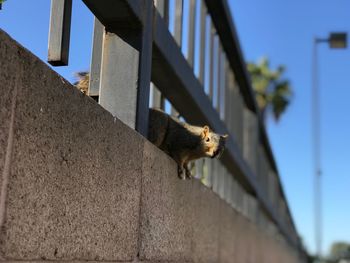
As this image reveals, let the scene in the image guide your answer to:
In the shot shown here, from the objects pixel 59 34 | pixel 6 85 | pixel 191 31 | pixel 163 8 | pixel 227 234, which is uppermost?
pixel 191 31

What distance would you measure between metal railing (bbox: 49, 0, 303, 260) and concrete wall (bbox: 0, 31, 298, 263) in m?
0.44

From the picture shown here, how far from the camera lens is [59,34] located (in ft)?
10.8

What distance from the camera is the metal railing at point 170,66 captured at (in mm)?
4148

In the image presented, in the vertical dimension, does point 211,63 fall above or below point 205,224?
above

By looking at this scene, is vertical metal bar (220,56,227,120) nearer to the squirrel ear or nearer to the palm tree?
the squirrel ear

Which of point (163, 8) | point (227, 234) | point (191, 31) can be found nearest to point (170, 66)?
point (163, 8)

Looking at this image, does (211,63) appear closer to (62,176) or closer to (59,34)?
(59,34)

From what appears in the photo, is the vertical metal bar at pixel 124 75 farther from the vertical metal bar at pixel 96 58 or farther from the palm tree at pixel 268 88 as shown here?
the palm tree at pixel 268 88

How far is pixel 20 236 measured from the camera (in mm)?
2336

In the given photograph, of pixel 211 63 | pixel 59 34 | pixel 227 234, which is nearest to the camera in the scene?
pixel 59 34

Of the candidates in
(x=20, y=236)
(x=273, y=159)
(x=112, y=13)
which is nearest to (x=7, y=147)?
(x=20, y=236)

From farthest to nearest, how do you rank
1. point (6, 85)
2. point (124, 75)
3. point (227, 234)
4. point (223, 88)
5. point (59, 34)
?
1. point (223, 88)
2. point (227, 234)
3. point (124, 75)
4. point (59, 34)
5. point (6, 85)

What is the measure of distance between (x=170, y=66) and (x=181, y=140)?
66 cm

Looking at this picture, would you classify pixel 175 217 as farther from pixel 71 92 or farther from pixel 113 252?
pixel 71 92
